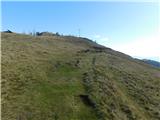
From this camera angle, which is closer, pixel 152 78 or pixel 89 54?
pixel 152 78

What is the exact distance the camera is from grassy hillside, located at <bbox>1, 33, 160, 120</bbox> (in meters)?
42.9

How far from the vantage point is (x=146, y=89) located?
61.1m

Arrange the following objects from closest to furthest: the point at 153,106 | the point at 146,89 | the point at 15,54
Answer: the point at 153,106 → the point at 146,89 → the point at 15,54

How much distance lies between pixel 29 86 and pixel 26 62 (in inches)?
520

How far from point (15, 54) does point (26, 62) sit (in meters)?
5.97

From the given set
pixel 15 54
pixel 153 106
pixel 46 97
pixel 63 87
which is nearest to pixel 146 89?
pixel 153 106

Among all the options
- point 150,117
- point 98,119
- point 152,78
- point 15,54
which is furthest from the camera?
point 152,78

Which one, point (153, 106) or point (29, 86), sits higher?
point (29, 86)

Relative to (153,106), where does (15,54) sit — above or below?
above

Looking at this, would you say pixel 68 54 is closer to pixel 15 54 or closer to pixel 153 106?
pixel 15 54

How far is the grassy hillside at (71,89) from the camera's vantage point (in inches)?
1688

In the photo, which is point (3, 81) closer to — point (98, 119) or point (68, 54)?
point (98, 119)

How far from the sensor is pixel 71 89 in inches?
1967

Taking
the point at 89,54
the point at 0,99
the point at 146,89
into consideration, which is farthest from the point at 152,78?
the point at 0,99
